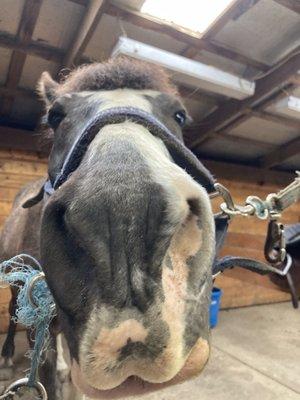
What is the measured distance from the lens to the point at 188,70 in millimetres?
2592

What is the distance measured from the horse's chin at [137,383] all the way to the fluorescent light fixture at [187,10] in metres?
2.20

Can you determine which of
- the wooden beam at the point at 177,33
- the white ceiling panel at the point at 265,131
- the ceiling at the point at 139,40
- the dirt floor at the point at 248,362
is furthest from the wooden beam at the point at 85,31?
the dirt floor at the point at 248,362

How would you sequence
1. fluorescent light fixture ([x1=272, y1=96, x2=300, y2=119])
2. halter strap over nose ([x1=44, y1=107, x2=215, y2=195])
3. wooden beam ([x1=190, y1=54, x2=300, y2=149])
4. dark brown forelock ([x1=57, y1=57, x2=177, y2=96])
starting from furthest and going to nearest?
fluorescent light fixture ([x1=272, y1=96, x2=300, y2=119]) < wooden beam ([x1=190, y1=54, x2=300, y2=149]) < dark brown forelock ([x1=57, y1=57, x2=177, y2=96]) < halter strap over nose ([x1=44, y1=107, x2=215, y2=195])

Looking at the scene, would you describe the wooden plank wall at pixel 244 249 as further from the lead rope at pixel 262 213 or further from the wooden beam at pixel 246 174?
the lead rope at pixel 262 213

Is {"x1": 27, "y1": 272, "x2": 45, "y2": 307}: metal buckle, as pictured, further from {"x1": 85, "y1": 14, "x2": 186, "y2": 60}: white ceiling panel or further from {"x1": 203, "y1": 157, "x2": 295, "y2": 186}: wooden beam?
{"x1": 203, "y1": 157, "x2": 295, "y2": 186}: wooden beam

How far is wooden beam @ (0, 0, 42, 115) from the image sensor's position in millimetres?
2163

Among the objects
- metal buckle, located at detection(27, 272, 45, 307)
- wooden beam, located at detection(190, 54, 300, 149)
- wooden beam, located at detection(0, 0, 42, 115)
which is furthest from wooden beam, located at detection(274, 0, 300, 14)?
metal buckle, located at detection(27, 272, 45, 307)

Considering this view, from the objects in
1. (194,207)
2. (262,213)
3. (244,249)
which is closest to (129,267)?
(194,207)

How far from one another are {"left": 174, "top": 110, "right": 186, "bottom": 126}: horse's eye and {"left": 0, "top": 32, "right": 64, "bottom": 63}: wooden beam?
1824mm

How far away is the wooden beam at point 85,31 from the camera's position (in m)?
2.13

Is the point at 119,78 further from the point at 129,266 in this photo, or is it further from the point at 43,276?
the point at 129,266

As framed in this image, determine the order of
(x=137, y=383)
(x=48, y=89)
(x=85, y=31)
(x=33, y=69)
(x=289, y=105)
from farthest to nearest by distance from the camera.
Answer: (x=289, y=105) < (x=33, y=69) < (x=85, y=31) < (x=48, y=89) < (x=137, y=383)

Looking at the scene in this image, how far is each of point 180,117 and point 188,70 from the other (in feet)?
5.00

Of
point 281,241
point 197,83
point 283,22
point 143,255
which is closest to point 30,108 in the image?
point 197,83
